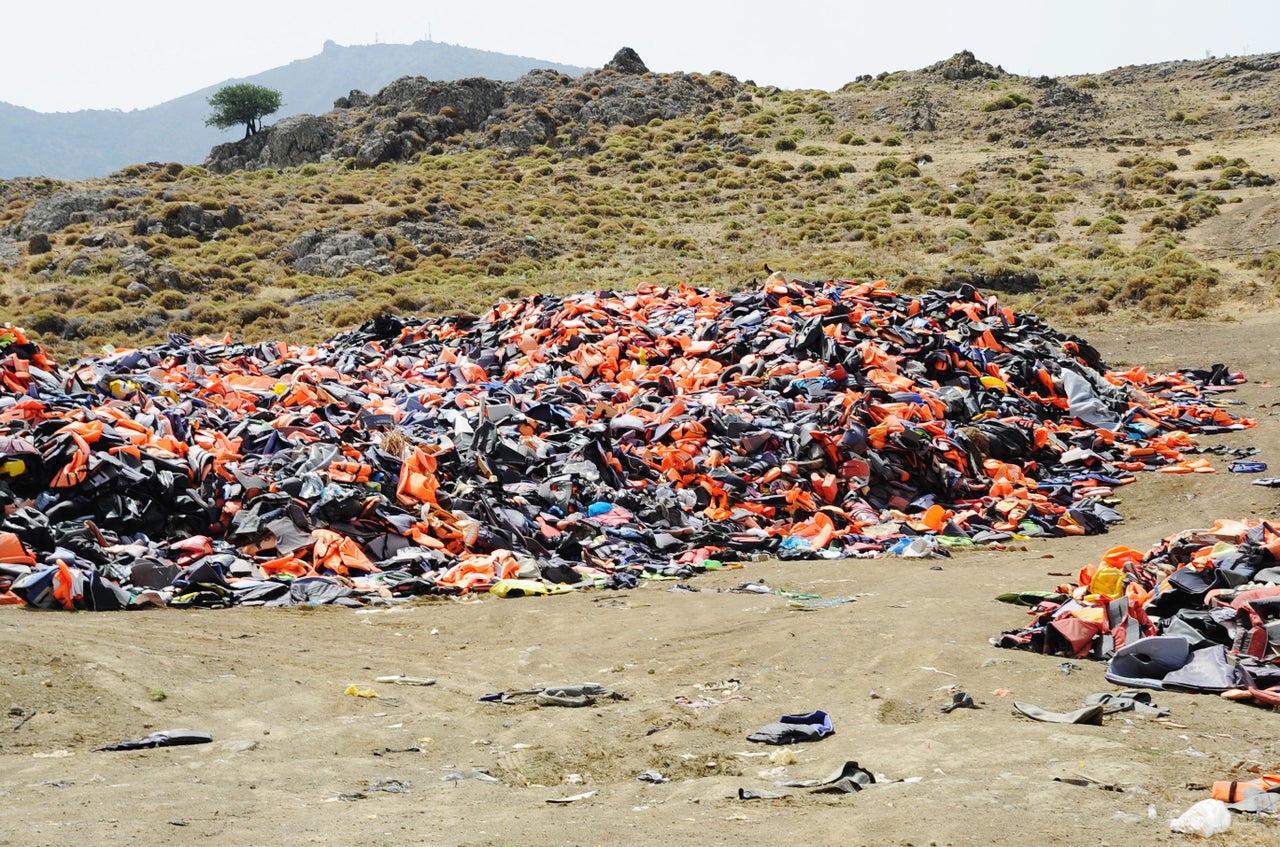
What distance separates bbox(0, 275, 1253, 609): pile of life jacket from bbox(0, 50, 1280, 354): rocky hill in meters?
11.5

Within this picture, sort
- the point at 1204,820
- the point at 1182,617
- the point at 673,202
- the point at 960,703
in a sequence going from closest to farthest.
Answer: the point at 1204,820 < the point at 960,703 < the point at 1182,617 < the point at 673,202

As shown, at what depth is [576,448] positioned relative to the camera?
37.8 feet

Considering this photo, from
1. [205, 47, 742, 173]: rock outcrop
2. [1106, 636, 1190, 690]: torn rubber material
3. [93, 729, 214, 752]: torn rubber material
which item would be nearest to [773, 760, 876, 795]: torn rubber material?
[1106, 636, 1190, 690]: torn rubber material

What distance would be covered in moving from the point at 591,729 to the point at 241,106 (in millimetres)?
67370

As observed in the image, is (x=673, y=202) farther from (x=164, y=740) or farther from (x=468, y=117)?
(x=164, y=740)

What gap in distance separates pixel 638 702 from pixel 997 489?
6.98 m

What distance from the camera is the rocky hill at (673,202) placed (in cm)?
2927

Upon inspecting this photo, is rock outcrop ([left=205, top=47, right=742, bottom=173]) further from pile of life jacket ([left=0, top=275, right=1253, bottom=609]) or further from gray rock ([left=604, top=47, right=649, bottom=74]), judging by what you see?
pile of life jacket ([left=0, top=275, right=1253, bottom=609])

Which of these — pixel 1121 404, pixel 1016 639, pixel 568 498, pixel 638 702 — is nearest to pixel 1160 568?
pixel 1016 639

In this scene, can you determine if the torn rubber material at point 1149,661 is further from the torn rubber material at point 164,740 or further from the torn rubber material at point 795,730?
the torn rubber material at point 164,740

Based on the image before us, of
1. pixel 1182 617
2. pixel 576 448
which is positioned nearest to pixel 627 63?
pixel 576 448

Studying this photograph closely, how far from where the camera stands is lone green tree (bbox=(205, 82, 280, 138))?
65.0 metres

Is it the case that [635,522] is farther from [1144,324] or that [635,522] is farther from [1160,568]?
[1144,324]

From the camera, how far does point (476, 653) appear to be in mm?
7184
